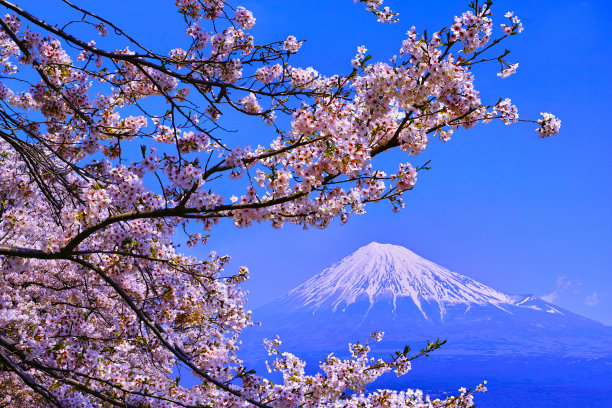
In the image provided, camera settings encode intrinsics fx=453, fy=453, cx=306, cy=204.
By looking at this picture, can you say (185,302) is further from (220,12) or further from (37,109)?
(220,12)

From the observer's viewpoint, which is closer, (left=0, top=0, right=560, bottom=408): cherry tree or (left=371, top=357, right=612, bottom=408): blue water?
(left=0, top=0, right=560, bottom=408): cherry tree

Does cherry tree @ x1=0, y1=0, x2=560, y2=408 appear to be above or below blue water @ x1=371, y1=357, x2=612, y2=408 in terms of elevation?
below

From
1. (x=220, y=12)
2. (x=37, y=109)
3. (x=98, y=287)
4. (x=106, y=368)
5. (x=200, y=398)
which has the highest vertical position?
(x=220, y=12)

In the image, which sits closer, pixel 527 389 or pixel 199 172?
pixel 199 172

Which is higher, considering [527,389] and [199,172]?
[527,389]

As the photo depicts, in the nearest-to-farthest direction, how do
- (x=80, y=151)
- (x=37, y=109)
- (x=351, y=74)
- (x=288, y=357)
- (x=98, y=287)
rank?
(x=351, y=74) < (x=80, y=151) < (x=37, y=109) < (x=288, y=357) < (x=98, y=287)

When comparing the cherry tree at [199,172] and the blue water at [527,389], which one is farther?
the blue water at [527,389]

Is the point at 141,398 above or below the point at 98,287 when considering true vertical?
below

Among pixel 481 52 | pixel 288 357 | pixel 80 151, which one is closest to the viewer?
pixel 481 52

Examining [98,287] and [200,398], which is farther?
[98,287]

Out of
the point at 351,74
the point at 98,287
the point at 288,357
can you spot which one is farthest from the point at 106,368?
the point at 351,74

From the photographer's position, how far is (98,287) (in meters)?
8.26

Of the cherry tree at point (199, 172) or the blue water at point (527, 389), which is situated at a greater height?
the blue water at point (527, 389)

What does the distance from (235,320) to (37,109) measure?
14.0 ft
